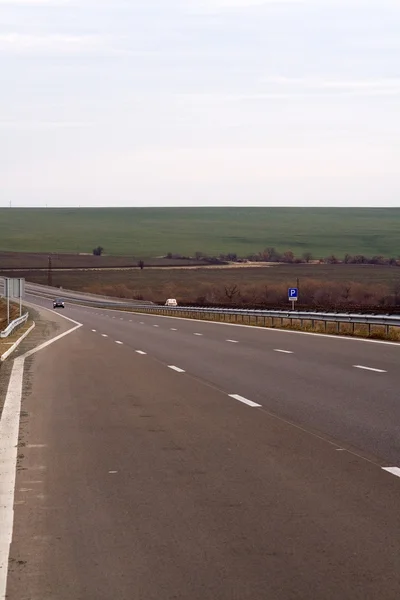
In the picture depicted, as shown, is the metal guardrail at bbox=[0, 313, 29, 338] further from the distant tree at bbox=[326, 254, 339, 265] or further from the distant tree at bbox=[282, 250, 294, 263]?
the distant tree at bbox=[282, 250, 294, 263]

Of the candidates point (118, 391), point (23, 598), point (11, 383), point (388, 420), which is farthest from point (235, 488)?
point (11, 383)

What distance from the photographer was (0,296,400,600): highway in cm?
656

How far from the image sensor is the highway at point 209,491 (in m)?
6.56

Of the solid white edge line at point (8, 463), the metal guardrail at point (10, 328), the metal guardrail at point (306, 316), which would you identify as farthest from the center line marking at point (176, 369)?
the metal guardrail at point (10, 328)

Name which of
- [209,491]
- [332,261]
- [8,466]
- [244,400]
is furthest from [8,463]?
[332,261]

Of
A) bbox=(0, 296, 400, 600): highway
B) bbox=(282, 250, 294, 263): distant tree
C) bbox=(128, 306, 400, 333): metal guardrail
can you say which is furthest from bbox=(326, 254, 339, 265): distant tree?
bbox=(0, 296, 400, 600): highway

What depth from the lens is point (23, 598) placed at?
6.20m

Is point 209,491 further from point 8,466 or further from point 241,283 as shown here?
point 241,283

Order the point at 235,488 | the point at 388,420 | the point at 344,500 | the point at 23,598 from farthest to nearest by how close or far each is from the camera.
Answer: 1. the point at 388,420
2. the point at 235,488
3. the point at 344,500
4. the point at 23,598

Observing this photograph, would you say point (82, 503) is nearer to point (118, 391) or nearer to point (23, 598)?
point (23, 598)

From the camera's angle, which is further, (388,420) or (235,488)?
(388,420)

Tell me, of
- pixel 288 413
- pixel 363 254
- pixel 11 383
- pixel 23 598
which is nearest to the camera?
pixel 23 598

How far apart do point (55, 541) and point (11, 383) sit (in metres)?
13.0

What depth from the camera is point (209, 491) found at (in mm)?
9156
